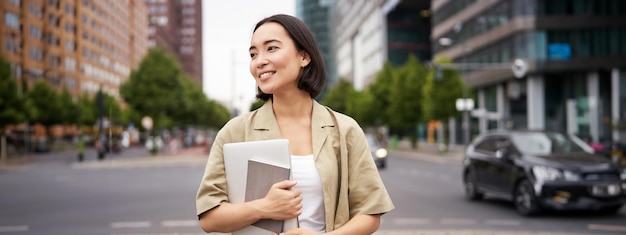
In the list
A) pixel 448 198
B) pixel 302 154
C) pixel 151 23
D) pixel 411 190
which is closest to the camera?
pixel 302 154

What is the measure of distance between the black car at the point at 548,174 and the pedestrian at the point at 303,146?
33.4 feet

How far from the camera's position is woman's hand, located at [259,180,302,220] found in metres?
2.51

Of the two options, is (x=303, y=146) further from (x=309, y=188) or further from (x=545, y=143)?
(x=545, y=143)

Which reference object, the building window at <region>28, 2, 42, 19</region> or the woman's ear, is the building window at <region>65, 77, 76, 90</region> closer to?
the building window at <region>28, 2, 42, 19</region>

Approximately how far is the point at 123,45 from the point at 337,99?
109 feet

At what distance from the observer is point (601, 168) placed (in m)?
12.4

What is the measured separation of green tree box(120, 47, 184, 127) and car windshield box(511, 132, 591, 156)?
42.7m

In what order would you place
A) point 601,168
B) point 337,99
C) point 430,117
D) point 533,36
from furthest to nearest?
1. point 337,99
2. point 430,117
3. point 533,36
4. point 601,168

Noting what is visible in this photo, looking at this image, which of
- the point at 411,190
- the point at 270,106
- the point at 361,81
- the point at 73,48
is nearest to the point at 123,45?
the point at 73,48

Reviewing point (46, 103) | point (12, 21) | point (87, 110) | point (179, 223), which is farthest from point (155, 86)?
point (179, 223)

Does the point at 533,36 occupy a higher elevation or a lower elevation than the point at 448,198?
higher

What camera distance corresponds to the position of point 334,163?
8.87ft

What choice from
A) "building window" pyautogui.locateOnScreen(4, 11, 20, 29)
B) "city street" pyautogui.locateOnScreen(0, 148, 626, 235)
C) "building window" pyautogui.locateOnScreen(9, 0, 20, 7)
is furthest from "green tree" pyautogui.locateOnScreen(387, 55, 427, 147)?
"city street" pyautogui.locateOnScreen(0, 148, 626, 235)

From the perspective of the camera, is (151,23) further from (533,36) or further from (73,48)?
(533,36)
